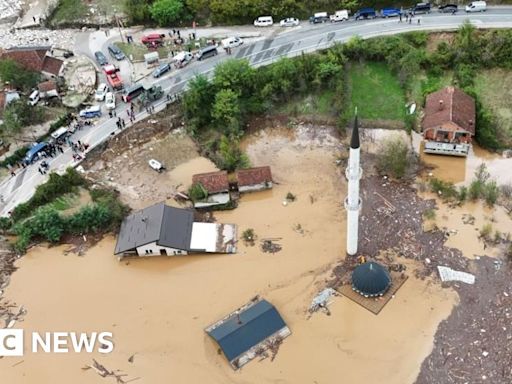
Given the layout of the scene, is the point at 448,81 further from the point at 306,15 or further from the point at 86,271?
the point at 86,271

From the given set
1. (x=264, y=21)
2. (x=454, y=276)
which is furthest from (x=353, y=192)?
(x=264, y=21)

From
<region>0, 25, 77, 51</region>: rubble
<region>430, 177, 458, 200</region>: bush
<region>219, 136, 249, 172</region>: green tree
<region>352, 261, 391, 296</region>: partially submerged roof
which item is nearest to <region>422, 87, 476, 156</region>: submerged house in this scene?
<region>430, 177, 458, 200</region>: bush

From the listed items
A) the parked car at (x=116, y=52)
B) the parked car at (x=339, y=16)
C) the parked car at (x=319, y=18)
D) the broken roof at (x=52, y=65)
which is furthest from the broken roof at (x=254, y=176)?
the broken roof at (x=52, y=65)

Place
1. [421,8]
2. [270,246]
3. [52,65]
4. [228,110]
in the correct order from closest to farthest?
[270,246], [228,110], [52,65], [421,8]

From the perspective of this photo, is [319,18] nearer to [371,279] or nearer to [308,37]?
[308,37]

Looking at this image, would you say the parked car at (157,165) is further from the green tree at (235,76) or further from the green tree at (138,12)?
the green tree at (138,12)
